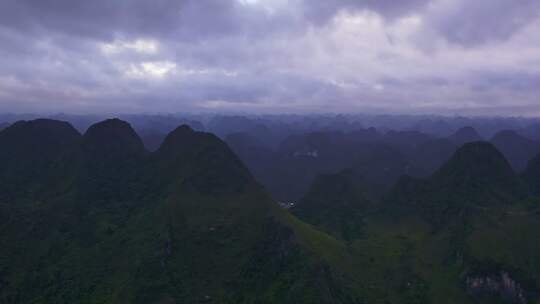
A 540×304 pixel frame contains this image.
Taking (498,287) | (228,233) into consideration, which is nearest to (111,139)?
(228,233)

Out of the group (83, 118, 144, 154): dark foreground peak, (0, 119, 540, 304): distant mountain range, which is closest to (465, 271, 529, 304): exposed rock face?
(0, 119, 540, 304): distant mountain range

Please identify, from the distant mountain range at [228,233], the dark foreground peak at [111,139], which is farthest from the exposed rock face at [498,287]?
the dark foreground peak at [111,139]

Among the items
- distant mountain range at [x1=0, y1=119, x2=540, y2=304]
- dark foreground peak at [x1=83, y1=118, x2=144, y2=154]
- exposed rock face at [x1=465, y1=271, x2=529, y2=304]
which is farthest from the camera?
dark foreground peak at [x1=83, y1=118, x2=144, y2=154]

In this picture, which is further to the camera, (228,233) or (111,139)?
(111,139)

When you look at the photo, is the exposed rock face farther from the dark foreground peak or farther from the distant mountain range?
the dark foreground peak

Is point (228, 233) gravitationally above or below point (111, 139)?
below

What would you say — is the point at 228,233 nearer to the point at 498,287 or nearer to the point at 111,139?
the point at 498,287

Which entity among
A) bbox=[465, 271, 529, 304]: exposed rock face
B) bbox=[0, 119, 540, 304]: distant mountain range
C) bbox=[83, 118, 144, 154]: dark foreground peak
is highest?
bbox=[83, 118, 144, 154]: dark foreground peak

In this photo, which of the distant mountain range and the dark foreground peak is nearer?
the distant mountain range
